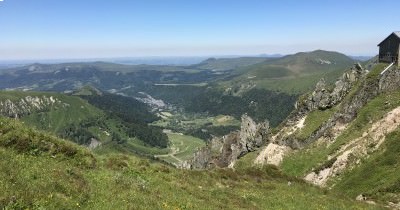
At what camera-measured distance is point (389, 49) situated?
102312 millimetres

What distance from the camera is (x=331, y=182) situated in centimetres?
6506

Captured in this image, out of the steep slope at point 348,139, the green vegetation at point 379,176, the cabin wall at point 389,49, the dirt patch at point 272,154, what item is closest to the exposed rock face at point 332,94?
the steep slope at point 348,139

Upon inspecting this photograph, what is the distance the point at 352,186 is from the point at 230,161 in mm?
48673

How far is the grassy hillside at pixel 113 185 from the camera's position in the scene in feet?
73.2

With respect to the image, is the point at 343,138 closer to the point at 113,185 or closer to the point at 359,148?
the point at 359,148

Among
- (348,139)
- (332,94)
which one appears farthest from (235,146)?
(348,139)

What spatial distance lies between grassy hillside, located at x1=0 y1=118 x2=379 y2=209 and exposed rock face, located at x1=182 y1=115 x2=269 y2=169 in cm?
5692

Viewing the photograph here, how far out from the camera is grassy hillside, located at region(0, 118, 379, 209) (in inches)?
878

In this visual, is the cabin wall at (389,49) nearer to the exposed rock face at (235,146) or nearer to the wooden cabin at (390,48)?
the wooden cabin at (390,48)

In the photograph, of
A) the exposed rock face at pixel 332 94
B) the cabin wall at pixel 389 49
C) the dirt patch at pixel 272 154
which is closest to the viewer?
the dirt patch at pixel 272 154

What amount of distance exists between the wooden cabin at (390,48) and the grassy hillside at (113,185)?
67156mm

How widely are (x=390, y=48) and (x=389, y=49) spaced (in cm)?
65

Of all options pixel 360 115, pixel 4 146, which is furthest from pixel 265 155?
pixel 4 146

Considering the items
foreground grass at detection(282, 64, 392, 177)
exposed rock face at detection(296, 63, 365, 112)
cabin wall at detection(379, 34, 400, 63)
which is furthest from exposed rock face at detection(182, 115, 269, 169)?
cabin wall at detection(379, 34, 400, 63)
